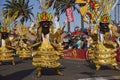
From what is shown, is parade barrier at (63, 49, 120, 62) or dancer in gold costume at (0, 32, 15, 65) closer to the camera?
dancer in gold costume at (0, 32, 15, 65)

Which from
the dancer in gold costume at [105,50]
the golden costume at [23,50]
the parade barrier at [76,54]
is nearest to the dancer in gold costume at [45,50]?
the dancer in gold costume at [105,50]

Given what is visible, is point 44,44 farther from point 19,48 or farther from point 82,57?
point 19,48

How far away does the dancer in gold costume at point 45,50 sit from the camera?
14.5 m

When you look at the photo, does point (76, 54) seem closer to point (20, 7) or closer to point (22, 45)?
point (22, 45)

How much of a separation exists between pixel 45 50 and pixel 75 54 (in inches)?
415

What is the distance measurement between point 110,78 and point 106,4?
4875 millimetres

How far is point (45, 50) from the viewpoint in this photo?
1459cm

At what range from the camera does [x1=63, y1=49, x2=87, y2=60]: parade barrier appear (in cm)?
2402

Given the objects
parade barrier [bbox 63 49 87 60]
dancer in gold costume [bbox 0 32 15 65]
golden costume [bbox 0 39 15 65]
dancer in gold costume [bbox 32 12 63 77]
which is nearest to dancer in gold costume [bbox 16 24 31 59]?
parade barrier [bbox 63 49 87 60]

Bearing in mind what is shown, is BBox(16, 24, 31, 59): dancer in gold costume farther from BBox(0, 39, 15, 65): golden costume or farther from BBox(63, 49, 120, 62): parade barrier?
BBox(0, 39, 15, 65): golden costume

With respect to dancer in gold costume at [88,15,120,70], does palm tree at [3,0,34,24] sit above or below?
above

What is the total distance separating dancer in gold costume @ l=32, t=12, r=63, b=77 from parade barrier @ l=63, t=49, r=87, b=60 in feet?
29.9

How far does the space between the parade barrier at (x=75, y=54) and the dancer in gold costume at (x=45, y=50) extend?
913 cm

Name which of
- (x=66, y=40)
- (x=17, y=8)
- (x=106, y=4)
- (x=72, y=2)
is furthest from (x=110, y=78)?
(x=17, y=8)
